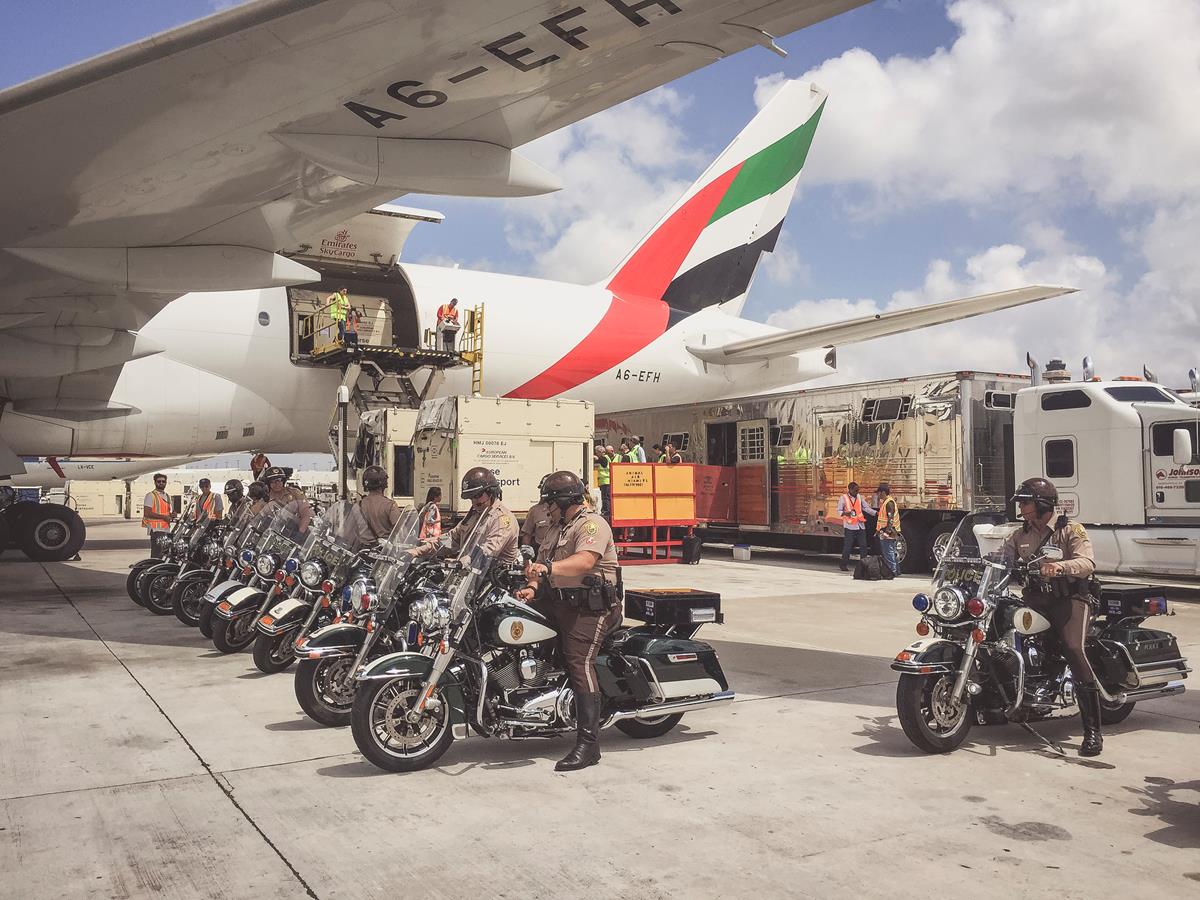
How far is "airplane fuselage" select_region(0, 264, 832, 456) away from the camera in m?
17.3

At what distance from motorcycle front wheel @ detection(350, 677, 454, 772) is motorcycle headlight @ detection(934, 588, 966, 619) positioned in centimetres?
301

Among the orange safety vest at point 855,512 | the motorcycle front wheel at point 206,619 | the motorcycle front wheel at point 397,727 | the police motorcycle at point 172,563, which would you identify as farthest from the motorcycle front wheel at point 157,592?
the orange safety vest at point 855,512

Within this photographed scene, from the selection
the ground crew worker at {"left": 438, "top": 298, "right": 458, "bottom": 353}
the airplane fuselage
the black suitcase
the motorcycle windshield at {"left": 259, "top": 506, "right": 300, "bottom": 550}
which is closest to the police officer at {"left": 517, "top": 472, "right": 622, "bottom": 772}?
the motorcycle windshield at {"left": 259, "top": 506, "right": 300, "bottom": 550}

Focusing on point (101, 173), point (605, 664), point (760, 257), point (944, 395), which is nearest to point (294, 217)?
point (101, 173)

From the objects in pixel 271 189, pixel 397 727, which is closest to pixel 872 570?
pixel 271 189

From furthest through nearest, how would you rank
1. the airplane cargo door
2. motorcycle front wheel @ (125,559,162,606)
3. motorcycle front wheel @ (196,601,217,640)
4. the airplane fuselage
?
the airplane cargo door → the airplane fuselage → motorcycle front wheel @ (125,559,162,606) → motorcycle front wheel @ (196,601,217,640)

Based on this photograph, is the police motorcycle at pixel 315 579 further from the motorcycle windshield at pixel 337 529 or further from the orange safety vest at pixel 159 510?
the orange safety vest at pixel 159 510

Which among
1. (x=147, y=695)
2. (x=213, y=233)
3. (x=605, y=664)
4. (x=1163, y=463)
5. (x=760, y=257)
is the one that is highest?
(x=760, y=257)

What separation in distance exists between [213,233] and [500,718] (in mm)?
7038

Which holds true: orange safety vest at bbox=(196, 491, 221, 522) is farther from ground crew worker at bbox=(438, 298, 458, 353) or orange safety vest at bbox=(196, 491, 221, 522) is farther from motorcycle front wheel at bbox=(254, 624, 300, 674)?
ground crew worker at bbox=(438, 298, 458, 353)

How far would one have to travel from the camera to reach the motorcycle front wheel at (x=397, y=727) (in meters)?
5.39

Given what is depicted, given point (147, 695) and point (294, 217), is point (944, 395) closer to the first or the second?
point (294, 217)

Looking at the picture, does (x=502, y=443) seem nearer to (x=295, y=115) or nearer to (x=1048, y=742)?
(x=295, y=115)

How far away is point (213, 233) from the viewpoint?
1043 centimetres
